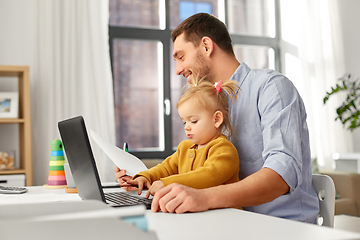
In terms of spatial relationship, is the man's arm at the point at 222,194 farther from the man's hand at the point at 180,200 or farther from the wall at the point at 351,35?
the wall at the point at 351,35

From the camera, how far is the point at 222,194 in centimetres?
88

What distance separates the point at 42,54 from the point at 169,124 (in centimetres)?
135

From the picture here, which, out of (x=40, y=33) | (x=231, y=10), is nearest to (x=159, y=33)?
(x=231, y=10)

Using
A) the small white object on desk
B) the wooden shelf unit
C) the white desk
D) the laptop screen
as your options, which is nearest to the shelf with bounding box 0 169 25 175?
the wooden shelf unit

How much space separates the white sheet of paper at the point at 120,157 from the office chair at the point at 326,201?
60 centimetres

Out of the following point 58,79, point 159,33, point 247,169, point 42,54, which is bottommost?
point 247,169

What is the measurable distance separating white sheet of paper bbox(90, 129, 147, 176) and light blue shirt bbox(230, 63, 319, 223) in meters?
0.36

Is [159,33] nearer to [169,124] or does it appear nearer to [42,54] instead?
[169,124]

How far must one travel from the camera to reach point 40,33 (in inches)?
123

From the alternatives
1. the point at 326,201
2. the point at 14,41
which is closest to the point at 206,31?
the point at 326,201

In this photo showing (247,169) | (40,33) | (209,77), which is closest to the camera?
(247,169)

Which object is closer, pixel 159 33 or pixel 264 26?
pixel 159 33

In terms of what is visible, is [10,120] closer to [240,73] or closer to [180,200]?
[240,73]

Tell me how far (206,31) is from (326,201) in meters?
0.78
